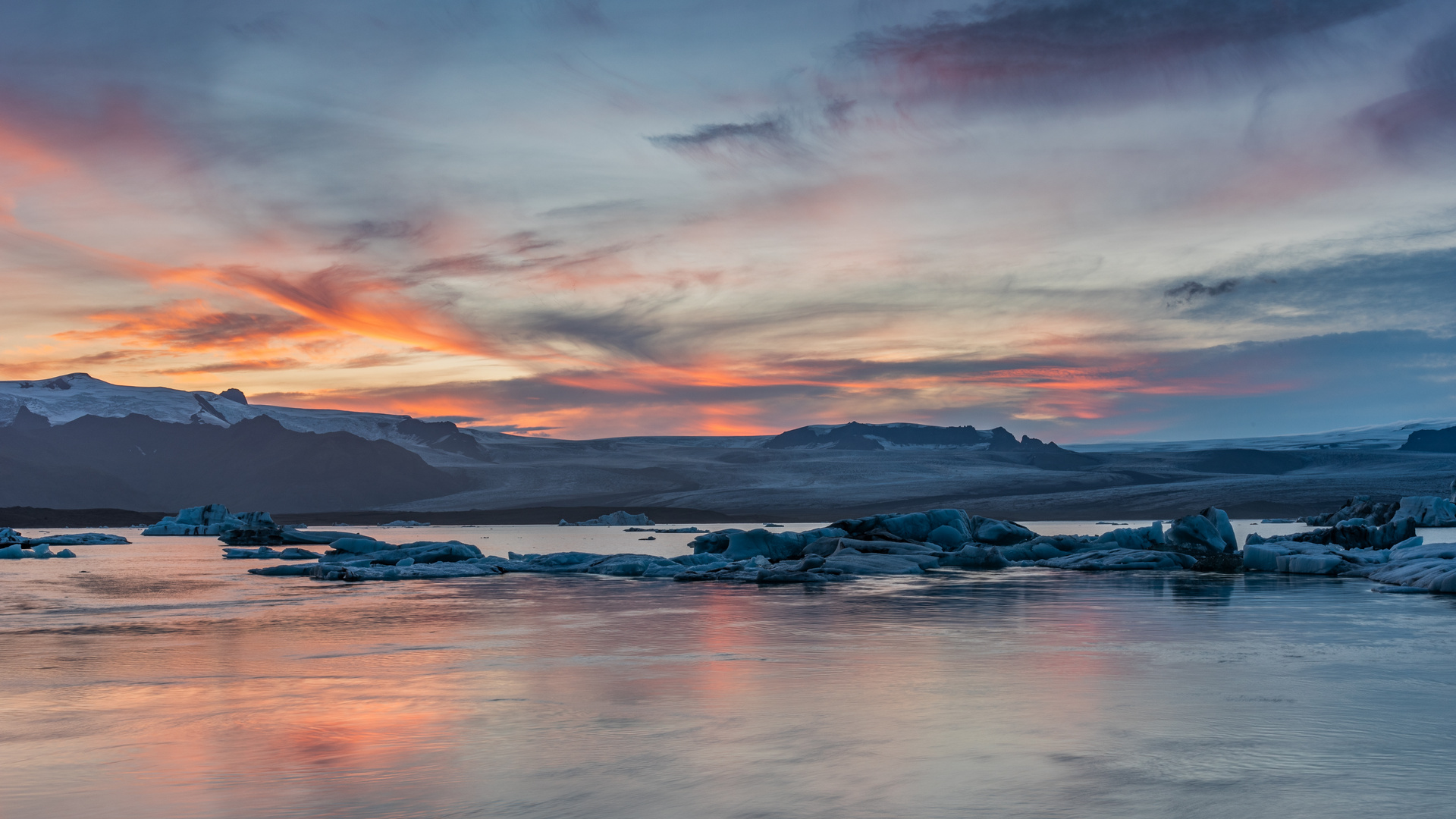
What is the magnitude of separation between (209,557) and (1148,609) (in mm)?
42582

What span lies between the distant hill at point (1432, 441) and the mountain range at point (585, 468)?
318 millimetres

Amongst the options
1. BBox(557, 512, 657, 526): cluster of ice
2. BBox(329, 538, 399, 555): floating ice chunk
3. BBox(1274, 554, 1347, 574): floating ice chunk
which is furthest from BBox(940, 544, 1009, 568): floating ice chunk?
BBox(557, 512, 657, 526): cluster of ice

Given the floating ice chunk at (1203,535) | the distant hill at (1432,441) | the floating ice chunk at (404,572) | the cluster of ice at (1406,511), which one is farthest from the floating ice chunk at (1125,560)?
the distant hill at (1432,441)

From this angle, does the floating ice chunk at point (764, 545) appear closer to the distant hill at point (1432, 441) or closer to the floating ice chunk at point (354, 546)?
the floating ice chunk at point (354, 546)

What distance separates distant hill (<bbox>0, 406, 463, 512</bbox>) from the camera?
151m

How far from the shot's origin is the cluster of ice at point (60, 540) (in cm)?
5088

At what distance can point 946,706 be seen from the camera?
10.7 metres

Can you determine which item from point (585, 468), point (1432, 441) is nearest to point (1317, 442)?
point (1432, 441)

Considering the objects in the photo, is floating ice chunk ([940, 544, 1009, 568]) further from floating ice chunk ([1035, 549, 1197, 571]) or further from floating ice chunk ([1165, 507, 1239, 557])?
floating ice chunk ([1165, 507, 1239, 557])

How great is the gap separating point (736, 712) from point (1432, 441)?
150850mm

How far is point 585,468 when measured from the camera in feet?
433

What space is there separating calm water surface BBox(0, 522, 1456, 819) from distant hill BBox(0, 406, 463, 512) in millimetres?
135410

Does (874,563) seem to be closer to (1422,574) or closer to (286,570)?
(1422,574)

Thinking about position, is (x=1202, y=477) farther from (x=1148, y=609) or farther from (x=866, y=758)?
(x=866, y=758)
